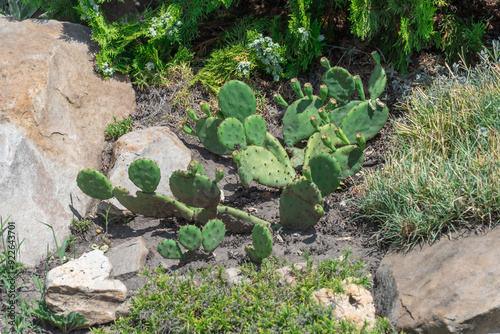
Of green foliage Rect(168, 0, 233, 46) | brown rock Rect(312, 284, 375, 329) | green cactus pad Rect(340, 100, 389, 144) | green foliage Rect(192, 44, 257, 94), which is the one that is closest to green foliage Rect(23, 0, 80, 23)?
green foliage Rect(168, 0, 233, 46)

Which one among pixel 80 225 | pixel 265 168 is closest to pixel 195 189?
pixel 265 168

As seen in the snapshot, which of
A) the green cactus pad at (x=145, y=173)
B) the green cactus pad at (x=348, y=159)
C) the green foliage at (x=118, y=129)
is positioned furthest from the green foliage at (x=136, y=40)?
the green cactus pad at (x=348, y=159)

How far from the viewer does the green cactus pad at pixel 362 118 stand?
15.6ft

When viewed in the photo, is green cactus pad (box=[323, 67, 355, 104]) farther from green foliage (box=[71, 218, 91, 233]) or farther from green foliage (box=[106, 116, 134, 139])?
green foliage (box=[71, 218, 91, 233])

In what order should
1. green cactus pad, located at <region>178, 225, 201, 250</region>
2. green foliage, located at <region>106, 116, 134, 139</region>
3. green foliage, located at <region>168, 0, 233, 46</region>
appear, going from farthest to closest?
green foliage, located at <region>168, 0, 233, 46</region> → green foliage, located at <region>106, 116, 134, 139</region> → green cactus pad, located at <region>178, 225, 201, 250</region>

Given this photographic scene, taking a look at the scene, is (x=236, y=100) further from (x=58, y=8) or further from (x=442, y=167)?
(x=58, y=8)

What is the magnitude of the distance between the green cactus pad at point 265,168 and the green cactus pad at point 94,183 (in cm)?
108

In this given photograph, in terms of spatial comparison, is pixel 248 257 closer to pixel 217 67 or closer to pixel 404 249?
pixel 404 249

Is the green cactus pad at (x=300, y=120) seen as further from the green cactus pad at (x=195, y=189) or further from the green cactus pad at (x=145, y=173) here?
the green cactus pad at (x=145, y=173)

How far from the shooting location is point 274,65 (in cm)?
542

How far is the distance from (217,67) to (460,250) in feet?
10.1

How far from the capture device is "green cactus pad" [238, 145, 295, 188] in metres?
4.31

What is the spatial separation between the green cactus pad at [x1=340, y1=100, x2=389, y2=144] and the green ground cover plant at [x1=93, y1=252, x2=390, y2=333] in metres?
1.50

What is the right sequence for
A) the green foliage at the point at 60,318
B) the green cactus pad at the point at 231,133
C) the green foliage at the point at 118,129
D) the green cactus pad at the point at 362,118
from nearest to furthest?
the green foliage at the point at 60,318, the green cactus pad at the point at 231,133, the green cactus pad at the point at 362,118, the green foliage at the point at 118,129
